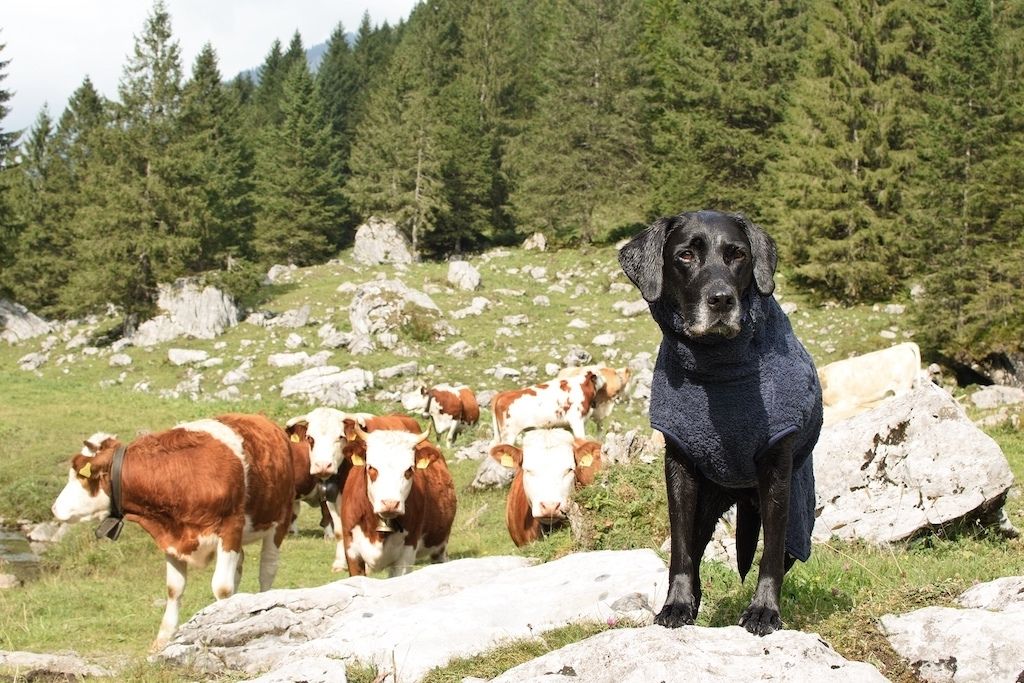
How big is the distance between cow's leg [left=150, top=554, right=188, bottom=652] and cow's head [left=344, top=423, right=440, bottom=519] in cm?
167

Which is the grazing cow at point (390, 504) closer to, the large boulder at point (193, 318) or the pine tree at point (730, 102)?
the large boulder at point (193, 318)

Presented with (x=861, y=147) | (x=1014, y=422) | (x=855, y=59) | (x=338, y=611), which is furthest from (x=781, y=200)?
(x=338, y=611)

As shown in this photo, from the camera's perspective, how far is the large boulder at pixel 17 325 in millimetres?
37938

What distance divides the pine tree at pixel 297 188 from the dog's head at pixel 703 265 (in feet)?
153

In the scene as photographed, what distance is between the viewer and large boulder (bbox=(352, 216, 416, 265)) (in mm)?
48688

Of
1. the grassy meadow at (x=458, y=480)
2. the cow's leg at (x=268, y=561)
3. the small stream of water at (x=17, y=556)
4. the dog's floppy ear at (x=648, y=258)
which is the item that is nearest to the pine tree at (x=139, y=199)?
the grassy meadow at (x=458, y=480)

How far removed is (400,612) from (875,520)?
11.1 feet

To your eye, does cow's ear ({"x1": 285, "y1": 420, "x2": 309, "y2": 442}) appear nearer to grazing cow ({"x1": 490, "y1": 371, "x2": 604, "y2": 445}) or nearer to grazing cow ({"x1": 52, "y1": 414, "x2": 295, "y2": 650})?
grazing cow ({"x1": 52, "y1": 414, "x2": 295, "y2": 650})

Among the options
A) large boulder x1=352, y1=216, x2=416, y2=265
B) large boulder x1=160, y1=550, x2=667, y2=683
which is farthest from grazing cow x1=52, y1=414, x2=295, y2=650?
large boulder x1=352, y1=216, x2=416, y2=265

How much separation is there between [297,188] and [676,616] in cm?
4882

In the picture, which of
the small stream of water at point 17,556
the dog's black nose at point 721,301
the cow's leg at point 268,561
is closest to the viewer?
the dog's black nose at point 721,301

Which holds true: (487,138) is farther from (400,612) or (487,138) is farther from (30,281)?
(400,612)

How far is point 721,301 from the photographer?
334 cm

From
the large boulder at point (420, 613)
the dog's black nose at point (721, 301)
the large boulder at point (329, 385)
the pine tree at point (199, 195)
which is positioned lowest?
the large boulder at point (329, 385)
